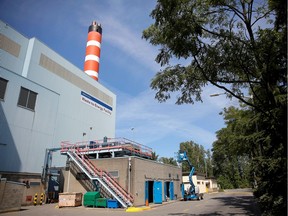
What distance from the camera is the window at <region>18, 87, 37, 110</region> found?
26328 millimetres

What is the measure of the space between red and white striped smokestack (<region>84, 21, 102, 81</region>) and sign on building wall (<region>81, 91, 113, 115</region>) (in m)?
5.04

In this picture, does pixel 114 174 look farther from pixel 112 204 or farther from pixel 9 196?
pixel 9 196

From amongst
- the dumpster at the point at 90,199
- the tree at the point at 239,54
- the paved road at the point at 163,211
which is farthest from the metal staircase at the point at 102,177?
the tree at the point at 239,54

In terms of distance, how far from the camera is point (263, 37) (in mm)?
8992

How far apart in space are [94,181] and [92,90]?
21079 millimetres

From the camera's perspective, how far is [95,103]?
4206 cm

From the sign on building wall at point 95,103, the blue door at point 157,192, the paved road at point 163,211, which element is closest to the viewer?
the paved road at point 163,211

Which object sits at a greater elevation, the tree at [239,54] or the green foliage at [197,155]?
the green foliage at [197,155]

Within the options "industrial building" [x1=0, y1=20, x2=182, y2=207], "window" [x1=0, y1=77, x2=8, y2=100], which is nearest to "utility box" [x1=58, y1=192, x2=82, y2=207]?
"industrial building" [x1=0, y1=20, x2=182, y2=207]

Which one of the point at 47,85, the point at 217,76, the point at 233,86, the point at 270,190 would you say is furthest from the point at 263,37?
the point at 47,85

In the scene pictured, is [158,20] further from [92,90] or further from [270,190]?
[92,90]

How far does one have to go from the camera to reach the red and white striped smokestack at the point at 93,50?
45.6 m

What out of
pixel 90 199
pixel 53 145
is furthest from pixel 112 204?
pixel 53 145

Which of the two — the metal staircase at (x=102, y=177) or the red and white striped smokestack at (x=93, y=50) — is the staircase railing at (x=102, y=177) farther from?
the red and white striped smokestack at (x=93, y=50)
